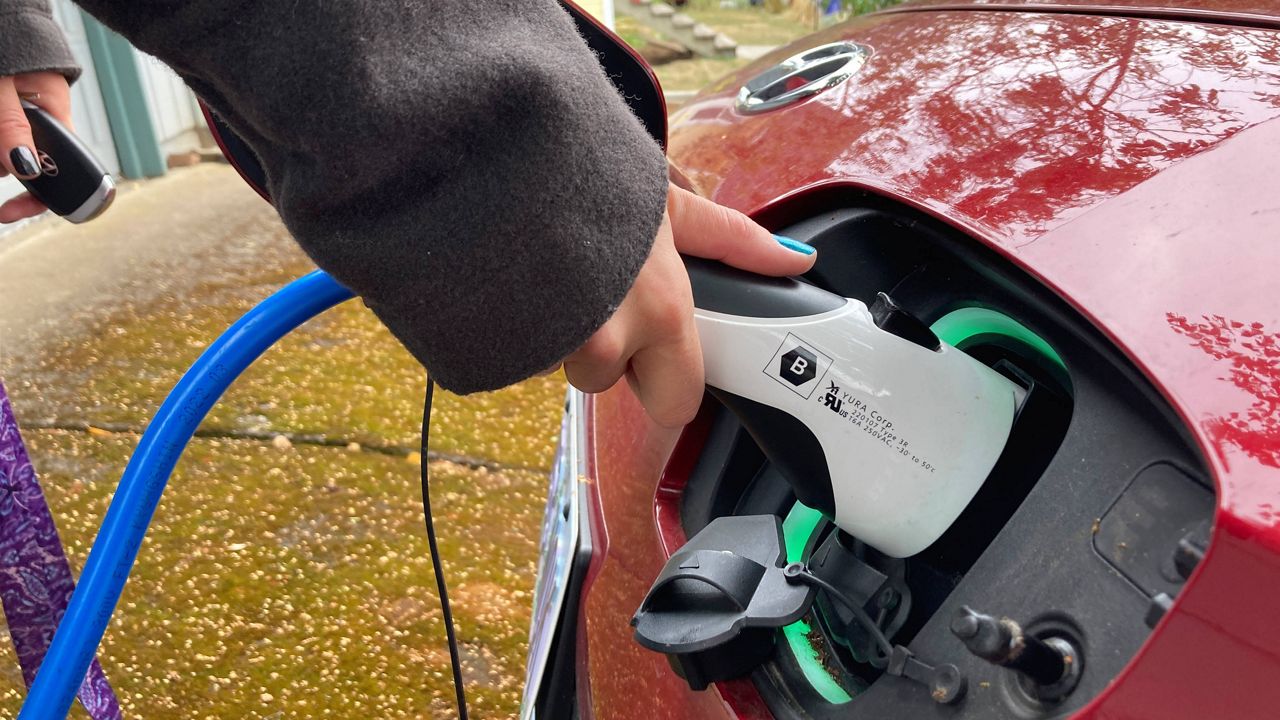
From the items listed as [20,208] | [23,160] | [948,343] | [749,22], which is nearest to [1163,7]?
[948,343]

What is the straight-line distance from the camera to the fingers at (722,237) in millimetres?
917

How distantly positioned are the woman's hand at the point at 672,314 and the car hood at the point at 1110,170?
16 centimetres

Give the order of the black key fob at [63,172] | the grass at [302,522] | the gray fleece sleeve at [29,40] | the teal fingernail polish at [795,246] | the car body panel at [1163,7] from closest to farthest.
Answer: the teal fingernail polish at [795,246], the car body panel at [1163,7], the gray fleece sleeve at [29,40], the black key fob at [63,172], the grass at [302,522]

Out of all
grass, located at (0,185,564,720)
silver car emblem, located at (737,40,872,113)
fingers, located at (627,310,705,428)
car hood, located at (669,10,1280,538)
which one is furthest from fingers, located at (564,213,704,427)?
grass, located at (0,185,564,720)

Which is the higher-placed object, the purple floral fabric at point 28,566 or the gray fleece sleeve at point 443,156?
the gray fleece sleeve at point 443,156

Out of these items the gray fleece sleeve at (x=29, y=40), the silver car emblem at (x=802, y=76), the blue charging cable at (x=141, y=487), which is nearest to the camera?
the blue charging cable at (x=141, y=487)

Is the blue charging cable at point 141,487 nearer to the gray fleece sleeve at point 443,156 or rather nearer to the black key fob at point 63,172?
the gray fleece sleeve at point 443,156

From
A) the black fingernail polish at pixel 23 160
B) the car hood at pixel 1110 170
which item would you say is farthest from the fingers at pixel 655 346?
the black fingernail polish at pixel 23 160

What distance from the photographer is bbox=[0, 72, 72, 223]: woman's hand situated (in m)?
1.51

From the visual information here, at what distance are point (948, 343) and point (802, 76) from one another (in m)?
0.60

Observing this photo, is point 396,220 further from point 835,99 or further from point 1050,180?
point 835,99

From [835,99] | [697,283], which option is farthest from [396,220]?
[835,99]

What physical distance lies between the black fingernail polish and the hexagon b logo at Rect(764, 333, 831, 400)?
1.21 meters

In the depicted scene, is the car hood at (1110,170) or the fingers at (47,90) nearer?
the car hood at (1110,170)
